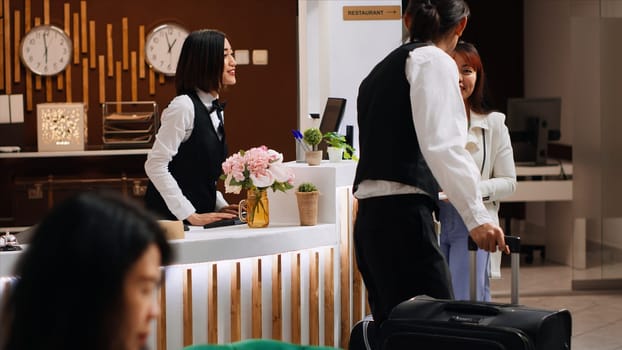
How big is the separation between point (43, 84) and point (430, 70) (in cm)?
640

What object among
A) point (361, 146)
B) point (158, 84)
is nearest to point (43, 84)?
point (158, 84)

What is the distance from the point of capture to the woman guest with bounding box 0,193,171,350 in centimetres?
111

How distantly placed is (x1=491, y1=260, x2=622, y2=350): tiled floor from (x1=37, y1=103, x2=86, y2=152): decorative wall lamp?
3438 millimetres

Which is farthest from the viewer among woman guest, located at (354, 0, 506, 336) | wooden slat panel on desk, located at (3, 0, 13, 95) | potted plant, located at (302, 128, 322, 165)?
wooden slat panel on desk, located at (3, 0, 13, 95)

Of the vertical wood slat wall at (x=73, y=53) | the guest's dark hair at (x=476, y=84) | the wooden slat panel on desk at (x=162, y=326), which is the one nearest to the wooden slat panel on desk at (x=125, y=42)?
the vertical wood slat wall at (x=73, y=53)

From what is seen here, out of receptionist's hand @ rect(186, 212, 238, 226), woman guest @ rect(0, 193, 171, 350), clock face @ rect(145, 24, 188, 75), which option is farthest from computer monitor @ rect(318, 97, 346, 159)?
clock face @ rect(145, 24, 188, 75)

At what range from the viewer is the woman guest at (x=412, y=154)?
3.04 metres

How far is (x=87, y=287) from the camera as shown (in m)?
1.11

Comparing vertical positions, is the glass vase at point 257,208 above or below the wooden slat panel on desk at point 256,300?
above

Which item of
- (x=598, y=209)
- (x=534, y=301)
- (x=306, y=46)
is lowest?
(x=534, y=301)

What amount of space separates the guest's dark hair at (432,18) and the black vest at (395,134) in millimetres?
65

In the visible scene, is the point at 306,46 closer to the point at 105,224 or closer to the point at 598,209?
the point at 598,209

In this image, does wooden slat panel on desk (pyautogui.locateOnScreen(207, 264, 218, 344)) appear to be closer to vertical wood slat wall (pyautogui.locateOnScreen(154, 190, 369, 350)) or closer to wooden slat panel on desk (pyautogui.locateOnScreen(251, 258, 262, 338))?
vertical wood slat wall (pyautogui.locateOnScreen(154, 190, 369, 350))

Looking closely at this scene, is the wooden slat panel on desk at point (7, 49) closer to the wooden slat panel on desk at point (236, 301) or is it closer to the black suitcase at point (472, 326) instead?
the wooden slat panel on desk at point (236, 301)
